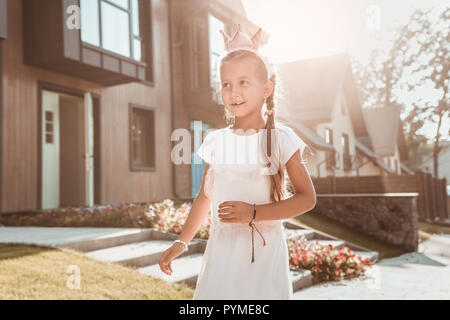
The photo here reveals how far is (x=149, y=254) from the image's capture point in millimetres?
5422

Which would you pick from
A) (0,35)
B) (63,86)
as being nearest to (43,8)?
(63,86)

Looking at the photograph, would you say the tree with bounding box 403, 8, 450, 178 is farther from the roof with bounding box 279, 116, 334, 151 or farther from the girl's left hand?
the girl's left hand

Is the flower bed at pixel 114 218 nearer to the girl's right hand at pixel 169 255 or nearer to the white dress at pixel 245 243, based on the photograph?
the girl's right hand at pixel 169 255

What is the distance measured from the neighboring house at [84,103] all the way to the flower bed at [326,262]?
5.05 meters

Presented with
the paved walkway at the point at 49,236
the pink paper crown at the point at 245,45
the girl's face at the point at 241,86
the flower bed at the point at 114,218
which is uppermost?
the pink paper crown at the point at 245,45

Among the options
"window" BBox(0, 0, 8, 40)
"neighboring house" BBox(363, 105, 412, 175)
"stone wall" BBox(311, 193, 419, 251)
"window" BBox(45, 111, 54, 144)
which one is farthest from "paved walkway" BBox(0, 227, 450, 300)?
"neighboring house" BBox(363, 105, 412, 175)

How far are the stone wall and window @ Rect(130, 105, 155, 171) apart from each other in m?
4.65

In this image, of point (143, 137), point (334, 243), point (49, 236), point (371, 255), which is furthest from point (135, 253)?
point (143, 137)

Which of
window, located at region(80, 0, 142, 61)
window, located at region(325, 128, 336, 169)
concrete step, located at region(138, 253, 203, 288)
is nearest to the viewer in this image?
concrete step, located at region(138, 253, 203, 288)

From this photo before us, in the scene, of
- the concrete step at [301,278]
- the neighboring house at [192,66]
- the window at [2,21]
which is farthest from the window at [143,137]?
the concrete step at [301,278]

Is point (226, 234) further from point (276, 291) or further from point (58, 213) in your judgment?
point (58, 213)

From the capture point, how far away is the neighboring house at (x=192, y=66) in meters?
12.7

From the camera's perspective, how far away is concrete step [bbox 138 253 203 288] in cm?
475

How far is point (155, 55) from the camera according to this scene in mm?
12070
